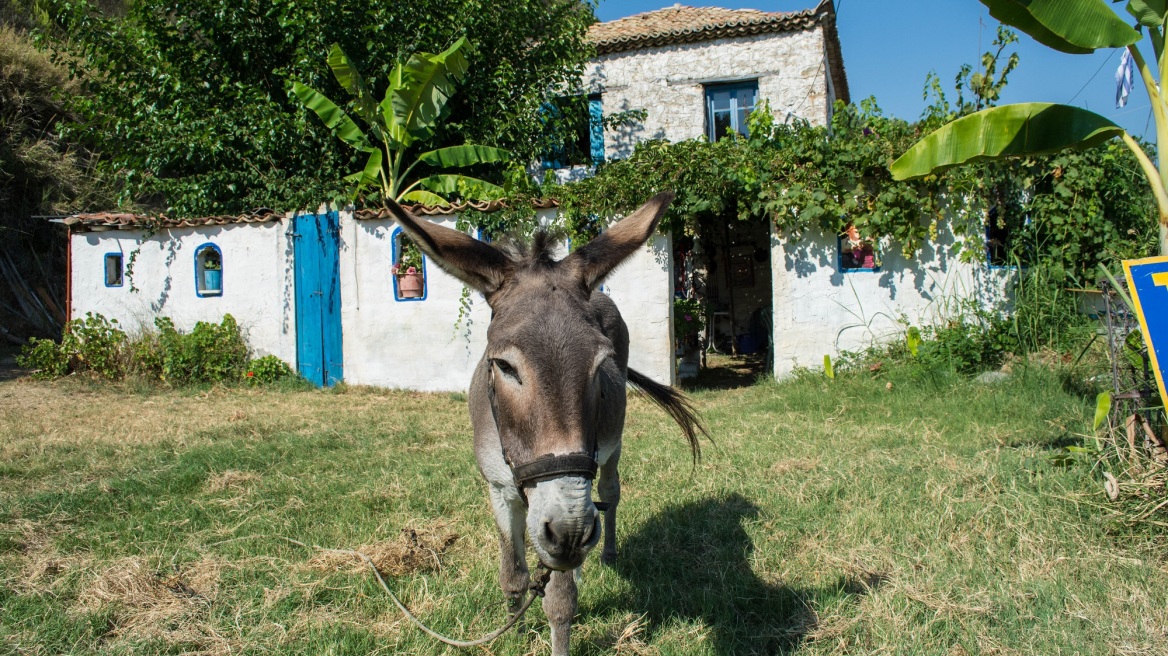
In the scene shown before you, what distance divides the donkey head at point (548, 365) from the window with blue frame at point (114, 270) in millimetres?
12412

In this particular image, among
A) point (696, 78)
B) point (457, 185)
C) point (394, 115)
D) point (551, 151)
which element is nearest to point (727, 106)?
point (696, 78)

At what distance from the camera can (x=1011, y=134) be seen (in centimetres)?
462

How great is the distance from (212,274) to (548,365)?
12.0 metres

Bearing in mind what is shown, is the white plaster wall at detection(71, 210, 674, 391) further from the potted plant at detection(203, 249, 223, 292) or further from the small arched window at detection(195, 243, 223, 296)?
the potted plant at detection(203, 249, 223, 292)

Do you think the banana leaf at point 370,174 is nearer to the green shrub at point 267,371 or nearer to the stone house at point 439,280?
the stone house at point 439,280

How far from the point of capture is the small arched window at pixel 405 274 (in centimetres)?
1095

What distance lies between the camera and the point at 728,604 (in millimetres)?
3488

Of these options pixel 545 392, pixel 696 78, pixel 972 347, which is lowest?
pixel 972 347

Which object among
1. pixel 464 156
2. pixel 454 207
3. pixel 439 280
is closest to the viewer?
pixel 454 207

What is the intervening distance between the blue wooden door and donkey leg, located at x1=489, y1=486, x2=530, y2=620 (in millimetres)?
8829

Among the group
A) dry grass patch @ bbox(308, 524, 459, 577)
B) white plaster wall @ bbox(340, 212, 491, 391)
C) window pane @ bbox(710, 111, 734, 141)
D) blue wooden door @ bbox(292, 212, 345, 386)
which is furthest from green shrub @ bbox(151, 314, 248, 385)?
window pane @ bbox(710, 111, 734, 141)

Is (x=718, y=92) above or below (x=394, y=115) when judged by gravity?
above

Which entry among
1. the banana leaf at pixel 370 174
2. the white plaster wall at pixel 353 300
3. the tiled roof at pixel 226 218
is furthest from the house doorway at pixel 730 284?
the banana leaf at pixel 370 174

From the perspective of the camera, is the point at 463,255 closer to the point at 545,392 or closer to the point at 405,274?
the point at 545,392
